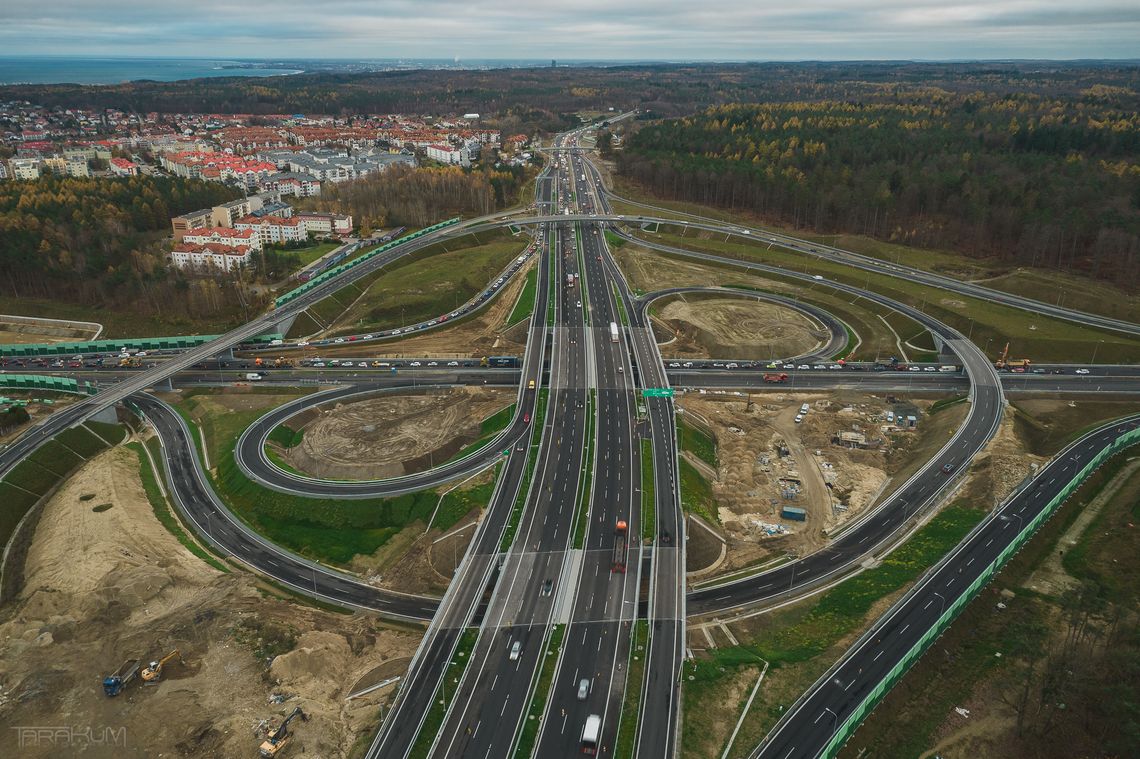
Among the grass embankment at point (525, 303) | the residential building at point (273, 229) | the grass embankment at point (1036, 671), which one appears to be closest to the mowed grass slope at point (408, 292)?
the grass embankment at point (525, 303)

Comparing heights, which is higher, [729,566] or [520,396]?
[520,396]

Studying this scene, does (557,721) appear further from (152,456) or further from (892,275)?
(892,275)

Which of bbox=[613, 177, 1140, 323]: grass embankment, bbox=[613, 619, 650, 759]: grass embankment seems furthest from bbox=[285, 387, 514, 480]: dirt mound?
bbox=[613, 177, 1140, 323]: grass embankment

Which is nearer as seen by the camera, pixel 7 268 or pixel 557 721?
pixel 557 721

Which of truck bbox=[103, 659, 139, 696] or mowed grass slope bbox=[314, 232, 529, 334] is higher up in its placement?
mowed grass slope bbox=[314, 232, 529, 334]

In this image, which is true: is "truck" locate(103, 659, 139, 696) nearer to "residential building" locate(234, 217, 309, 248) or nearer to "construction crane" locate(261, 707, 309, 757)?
"construction crane" locate(261, 707, 309, 757)

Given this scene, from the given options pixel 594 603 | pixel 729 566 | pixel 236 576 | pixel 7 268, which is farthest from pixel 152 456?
pixel 7 268

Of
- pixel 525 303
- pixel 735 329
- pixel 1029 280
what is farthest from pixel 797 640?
pixel 1029 280
